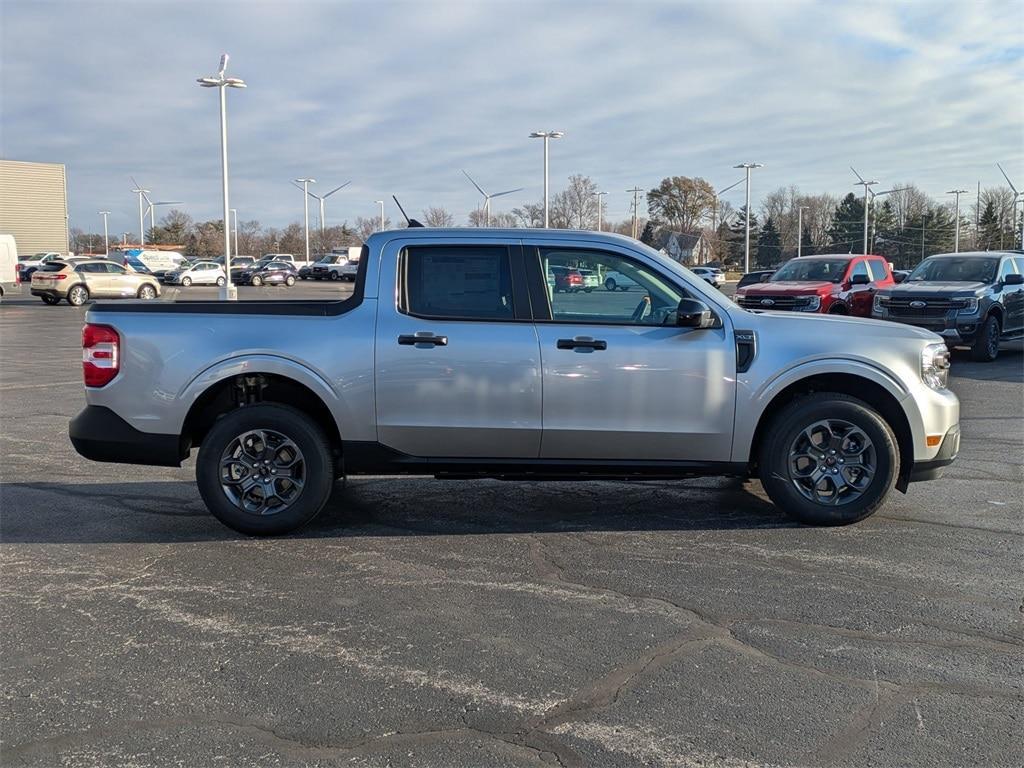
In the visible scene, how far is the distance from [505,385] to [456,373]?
31 cm

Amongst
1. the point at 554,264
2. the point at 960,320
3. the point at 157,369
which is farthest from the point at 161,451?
the point at 960,320

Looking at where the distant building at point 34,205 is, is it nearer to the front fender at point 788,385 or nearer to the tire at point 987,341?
the tire at point 987,341

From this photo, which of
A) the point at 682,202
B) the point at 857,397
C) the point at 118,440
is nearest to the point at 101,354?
the point at 118,440

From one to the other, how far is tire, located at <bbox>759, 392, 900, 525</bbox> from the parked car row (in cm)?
886

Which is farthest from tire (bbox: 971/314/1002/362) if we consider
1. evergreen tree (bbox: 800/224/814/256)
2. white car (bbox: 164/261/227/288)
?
evergreen tree (bbox: 800/224/814/256)

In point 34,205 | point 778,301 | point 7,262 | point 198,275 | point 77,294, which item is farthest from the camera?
point 34,205

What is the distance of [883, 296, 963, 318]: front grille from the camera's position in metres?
15.3

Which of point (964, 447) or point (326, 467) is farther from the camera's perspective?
point (964, 447)

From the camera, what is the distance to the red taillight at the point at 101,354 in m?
5.54

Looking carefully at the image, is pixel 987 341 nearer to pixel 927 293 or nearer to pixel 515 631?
pixel 927 293

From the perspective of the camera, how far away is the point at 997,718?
3332mm

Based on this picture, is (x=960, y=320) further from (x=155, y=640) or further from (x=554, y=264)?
(x=155, y=640)

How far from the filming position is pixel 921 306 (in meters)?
15.5

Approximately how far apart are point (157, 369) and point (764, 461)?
3855mm
